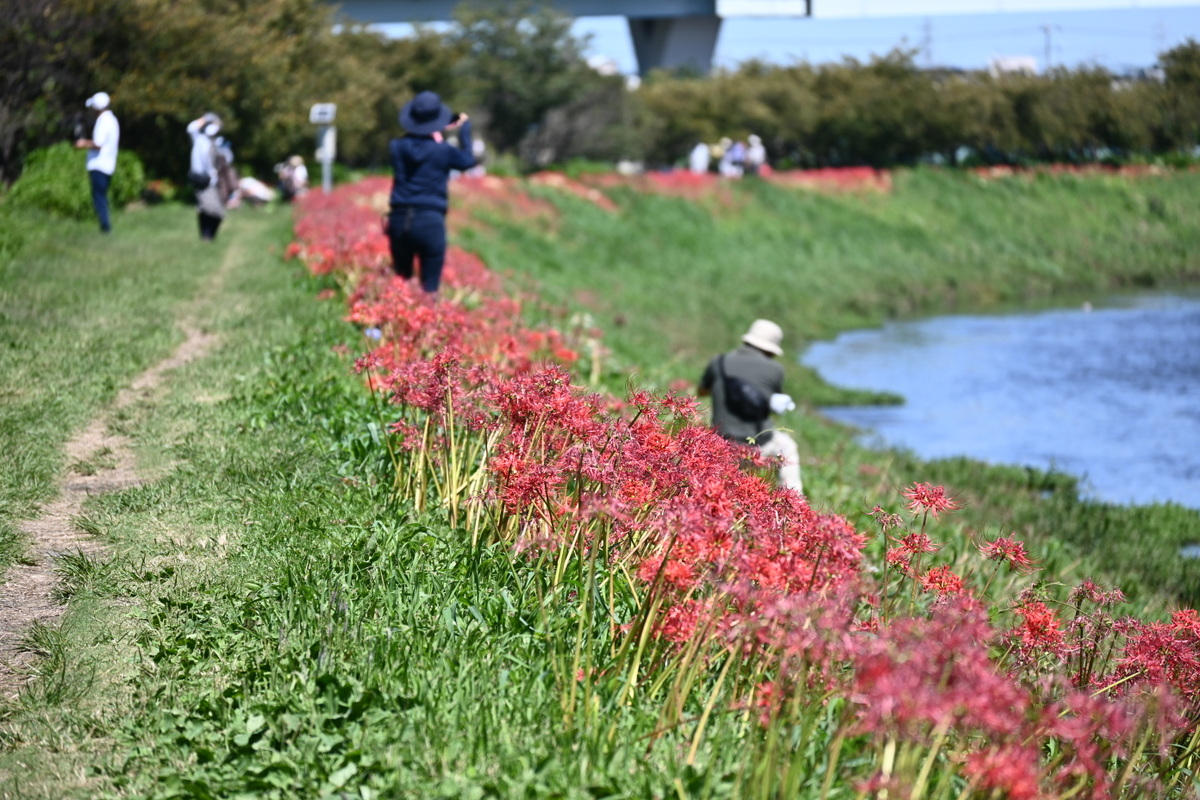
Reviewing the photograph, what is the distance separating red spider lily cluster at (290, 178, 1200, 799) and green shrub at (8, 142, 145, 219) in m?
12.2

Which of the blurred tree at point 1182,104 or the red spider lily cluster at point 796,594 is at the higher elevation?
the red spider lily cluster at point 796,594

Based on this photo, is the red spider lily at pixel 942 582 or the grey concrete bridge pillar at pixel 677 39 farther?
the grey concrete bridge pillar at pixel 677 39

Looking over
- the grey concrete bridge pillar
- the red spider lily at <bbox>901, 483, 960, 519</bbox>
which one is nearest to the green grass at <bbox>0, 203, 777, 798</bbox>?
the red spider lily at <bbox>901, 483, 960, 519</bbox>

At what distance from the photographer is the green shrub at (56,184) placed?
688 inches

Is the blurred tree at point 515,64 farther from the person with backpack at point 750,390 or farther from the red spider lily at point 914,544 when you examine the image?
the red spider lily at point 914,544

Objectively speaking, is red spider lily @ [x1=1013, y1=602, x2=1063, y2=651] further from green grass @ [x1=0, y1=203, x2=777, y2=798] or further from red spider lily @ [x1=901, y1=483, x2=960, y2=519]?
green grass @ [x1=0, y1=203, x2=777, y2=798]

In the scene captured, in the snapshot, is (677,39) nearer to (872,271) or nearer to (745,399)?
(872,271)

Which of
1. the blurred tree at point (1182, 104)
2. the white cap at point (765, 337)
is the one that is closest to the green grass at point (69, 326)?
the white cap at point (765, 337)

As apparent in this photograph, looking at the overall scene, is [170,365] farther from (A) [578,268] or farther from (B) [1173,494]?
(A) [578,268]

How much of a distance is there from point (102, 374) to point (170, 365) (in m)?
0.77

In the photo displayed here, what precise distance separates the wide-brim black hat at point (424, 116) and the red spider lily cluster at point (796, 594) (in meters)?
4.32

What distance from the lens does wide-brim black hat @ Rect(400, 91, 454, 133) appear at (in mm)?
10852

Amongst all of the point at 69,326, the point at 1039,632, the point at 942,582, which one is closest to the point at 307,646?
the point at 942,582

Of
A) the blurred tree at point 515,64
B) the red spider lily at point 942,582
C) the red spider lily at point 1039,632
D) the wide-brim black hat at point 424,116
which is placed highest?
the wide-brim black hat at point 424,116
